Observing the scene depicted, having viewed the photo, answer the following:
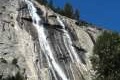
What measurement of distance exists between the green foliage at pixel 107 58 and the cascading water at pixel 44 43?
8.75 metres

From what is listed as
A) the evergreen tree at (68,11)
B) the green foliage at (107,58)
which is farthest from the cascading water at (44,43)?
the evergreen tree at (68,11)

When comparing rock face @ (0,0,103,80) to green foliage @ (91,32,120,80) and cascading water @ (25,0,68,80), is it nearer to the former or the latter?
cascading water @ (25,0,68,80)

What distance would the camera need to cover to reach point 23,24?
2945 inches

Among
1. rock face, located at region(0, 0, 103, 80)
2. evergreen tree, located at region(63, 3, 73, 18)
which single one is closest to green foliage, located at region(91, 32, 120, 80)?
rock face, located at region(0, 0, 103, 80)

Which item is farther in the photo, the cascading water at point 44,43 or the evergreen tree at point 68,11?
the evergreen tree at point 68,11

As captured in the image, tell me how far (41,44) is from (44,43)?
706mm

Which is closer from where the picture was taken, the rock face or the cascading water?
the rock face

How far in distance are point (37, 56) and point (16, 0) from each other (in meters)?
14.6

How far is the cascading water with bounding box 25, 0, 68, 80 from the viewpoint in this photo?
68.5 metres

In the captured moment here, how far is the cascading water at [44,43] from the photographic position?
68.5 meters

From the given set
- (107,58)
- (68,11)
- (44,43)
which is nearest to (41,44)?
(44,43)

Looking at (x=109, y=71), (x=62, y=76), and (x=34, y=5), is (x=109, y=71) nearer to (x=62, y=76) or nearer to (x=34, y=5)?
(x=62, y=76)

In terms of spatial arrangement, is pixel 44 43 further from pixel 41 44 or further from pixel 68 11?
pixel 68 11

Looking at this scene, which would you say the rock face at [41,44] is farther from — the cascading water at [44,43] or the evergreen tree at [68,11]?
the evergreen tree at [68,11]
